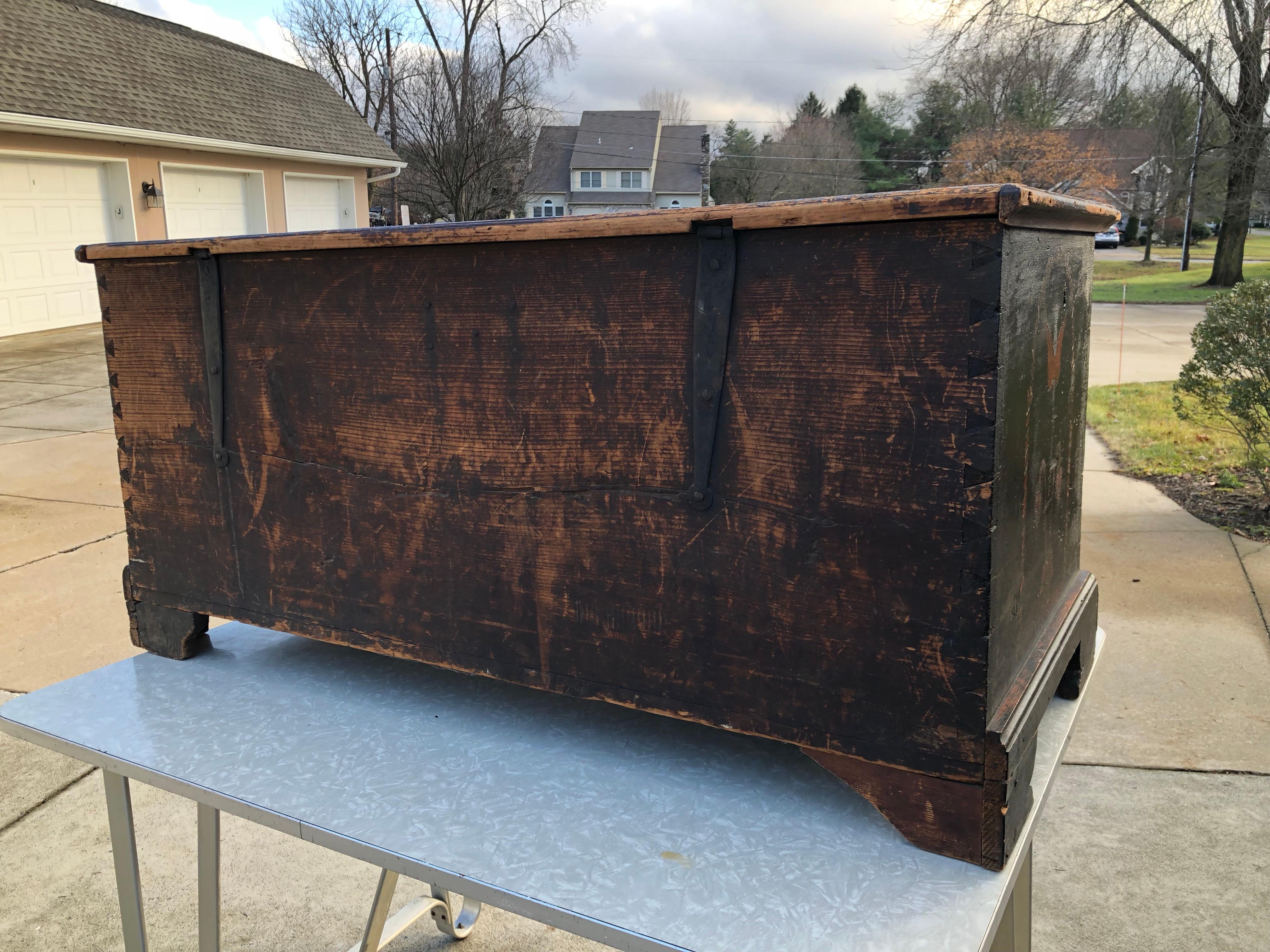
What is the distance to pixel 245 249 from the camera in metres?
1.32

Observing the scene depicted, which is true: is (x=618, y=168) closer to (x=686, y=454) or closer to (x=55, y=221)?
(x=55, y=221)

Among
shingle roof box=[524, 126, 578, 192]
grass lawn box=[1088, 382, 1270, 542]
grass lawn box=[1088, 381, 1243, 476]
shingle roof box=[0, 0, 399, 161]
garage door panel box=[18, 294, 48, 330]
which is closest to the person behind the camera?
grass lawn box=[1088, 382, 1270, 542]

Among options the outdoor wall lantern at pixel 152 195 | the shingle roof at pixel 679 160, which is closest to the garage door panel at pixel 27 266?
the outdoor wall lantern at pixel 152 195

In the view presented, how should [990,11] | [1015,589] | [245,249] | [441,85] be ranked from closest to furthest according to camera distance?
1. [1015,589]
2. [245,249]
3. [990,11]
4. [441,85]

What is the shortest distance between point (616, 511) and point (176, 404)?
2.47 ft

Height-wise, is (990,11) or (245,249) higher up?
(990,11)

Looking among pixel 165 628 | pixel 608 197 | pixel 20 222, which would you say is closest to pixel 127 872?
pixel 165 628

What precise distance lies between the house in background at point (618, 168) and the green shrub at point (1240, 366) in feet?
143

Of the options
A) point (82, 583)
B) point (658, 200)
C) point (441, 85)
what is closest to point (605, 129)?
point (658, 200)

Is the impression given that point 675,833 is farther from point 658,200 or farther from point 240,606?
point 658,200

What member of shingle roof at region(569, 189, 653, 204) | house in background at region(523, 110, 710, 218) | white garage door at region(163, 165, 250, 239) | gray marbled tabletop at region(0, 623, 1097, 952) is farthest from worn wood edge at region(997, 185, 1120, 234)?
shingle roof at region(569, 189, 653, 204)

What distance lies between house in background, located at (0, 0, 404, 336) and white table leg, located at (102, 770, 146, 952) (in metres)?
12.1

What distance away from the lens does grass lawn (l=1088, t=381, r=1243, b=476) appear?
20.4ft

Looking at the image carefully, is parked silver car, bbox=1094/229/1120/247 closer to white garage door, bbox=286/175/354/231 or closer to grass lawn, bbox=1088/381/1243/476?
white garage door, bbox=286/175/354/231
